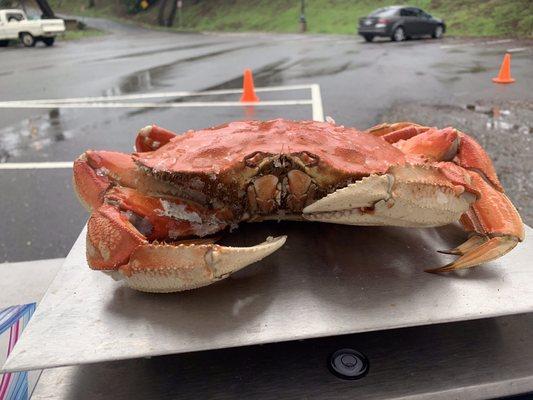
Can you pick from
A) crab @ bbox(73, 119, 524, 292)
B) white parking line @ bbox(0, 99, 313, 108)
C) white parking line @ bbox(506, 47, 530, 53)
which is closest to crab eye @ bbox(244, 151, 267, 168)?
crab @ bbox(73, 119, 524, 292)

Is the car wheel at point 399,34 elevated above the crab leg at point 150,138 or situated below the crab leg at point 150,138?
below

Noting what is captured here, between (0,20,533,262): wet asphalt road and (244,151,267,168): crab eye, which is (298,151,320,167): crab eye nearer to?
(244,151,267,168): crab eye

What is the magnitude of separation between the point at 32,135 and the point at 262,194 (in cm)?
505

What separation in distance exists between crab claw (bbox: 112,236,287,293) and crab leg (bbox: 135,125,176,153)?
115 centimetres

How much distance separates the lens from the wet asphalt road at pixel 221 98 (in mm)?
3902

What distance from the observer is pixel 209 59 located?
13.2 meters

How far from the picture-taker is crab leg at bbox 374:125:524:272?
65.3 inches

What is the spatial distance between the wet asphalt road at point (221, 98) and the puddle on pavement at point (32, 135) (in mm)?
14

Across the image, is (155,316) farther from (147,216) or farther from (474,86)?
(474,86)

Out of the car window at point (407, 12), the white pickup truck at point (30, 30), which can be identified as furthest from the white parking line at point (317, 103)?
the white pickup truck at point (30, 30)

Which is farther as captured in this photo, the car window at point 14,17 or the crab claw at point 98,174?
the car window at point 14,17

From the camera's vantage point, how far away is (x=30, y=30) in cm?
1997

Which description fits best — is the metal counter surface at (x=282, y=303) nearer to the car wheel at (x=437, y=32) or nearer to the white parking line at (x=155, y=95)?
the white parking line at (x=155, y=95)

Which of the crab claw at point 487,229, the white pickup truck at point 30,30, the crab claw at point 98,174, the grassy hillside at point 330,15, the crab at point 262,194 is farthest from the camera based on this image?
the white pickup truck at point 30,30
